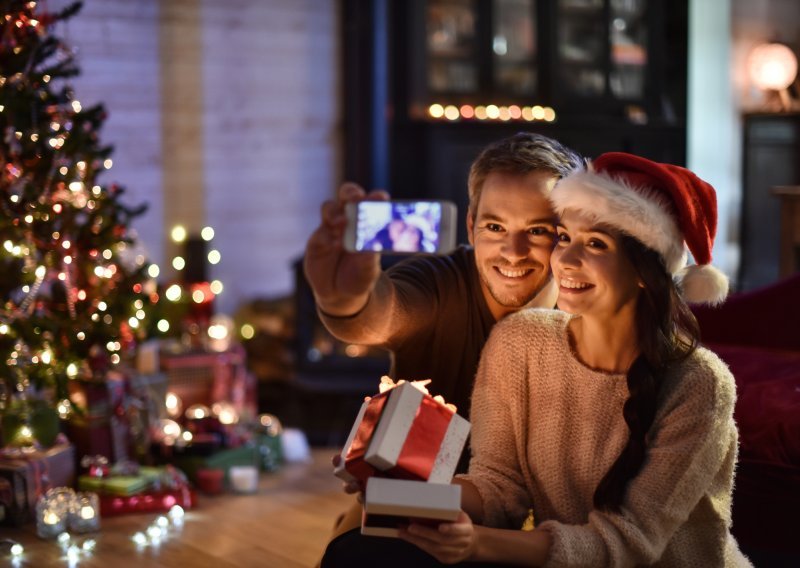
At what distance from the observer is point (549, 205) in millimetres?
2039

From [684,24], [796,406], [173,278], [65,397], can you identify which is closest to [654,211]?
[796,406]

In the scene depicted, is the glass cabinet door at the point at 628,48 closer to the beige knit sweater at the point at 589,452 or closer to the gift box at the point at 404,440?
the beige knit sweater at the point at 589,452

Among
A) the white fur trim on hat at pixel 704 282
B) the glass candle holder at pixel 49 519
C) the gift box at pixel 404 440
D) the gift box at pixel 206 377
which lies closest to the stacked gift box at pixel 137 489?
the glass candle holder at pixel 49 519

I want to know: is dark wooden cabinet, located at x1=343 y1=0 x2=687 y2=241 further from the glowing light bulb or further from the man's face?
the man's face

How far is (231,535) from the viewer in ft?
10.7

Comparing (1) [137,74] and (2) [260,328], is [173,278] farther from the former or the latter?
(1) [137,74]

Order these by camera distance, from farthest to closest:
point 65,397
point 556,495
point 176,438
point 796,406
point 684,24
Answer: point 684,24
point 176,438
point 65,397
point 796,406
point 556,495

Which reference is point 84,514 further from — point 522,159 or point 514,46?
point 514,46

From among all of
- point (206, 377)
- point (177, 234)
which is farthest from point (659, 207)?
point (177, 234)

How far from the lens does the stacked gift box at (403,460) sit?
5.25 ft

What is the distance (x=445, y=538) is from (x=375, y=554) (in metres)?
0.20

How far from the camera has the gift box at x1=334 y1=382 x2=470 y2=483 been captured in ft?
5.26

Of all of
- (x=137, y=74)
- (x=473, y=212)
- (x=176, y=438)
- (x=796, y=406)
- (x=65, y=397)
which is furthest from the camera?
(x=137, y=74)

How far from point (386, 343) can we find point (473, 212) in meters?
0.30
